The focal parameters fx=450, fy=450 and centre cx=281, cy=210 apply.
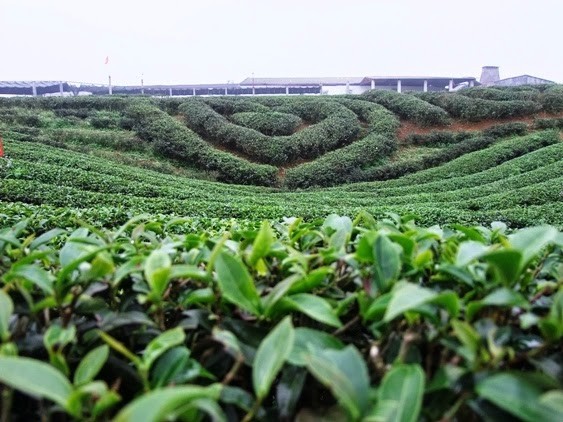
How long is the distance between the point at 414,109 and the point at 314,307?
19.8 metres

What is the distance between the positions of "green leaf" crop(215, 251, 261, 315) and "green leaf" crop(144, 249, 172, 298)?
0.33ft

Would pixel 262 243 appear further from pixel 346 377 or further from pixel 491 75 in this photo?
pixel 491 75

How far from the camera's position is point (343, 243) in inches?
48.6

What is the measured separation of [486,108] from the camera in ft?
62.6

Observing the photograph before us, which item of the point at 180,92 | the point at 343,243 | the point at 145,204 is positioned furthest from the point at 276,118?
the point at 180,92

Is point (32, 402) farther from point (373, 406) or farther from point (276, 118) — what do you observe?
point (276, 118)

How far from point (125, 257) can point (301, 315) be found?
0.49 m

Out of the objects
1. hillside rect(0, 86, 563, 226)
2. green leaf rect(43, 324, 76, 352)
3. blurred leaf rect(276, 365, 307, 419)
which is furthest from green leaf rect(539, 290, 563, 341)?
hillside rect(0, 86, 563, 226)

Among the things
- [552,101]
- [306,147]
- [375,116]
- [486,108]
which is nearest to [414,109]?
[375,116]

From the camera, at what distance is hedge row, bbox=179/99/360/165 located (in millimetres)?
17047

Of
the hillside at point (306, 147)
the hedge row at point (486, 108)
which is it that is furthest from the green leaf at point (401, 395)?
Result: the hedge row at point (486, 108)

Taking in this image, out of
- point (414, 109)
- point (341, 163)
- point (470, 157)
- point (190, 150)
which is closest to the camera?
point (470, 157)

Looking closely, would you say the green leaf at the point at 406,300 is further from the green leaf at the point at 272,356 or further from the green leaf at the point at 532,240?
the green leaf at the point at 532,240

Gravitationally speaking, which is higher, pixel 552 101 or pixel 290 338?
pixel 552 101
